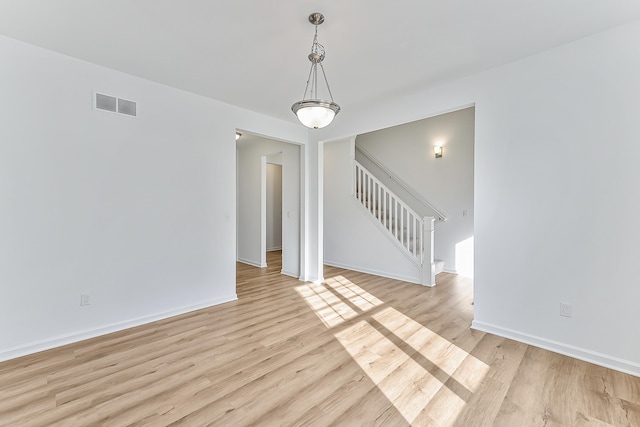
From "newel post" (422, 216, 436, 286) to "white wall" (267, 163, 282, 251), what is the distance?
4.62m

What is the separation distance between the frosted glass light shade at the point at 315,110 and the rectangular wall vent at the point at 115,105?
6.80ft

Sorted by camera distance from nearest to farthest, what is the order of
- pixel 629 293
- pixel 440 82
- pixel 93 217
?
pixel 629 293
pixel 93 217
pixel 440 82

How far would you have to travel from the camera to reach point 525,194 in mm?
2785

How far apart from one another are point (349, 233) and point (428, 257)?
5.44ft

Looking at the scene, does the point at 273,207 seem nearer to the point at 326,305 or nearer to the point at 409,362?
the point at 326,305

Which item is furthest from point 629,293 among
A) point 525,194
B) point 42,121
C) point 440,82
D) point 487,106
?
point 42,121

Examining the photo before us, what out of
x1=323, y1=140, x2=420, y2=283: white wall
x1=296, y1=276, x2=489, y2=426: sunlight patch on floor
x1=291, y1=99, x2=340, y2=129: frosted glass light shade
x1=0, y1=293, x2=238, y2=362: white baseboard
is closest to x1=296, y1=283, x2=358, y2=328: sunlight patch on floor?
x1=296, y1=276, x2=489, y2=426: sunlight patch on floor

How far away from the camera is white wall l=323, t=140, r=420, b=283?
205 inches

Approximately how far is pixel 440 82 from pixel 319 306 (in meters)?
3.03

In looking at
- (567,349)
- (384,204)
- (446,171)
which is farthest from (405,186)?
(567,349)

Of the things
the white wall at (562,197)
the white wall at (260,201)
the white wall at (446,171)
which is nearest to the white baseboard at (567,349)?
the white wall at (562,197)

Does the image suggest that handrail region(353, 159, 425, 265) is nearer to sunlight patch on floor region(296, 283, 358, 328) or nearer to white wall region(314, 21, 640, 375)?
sunlight patch on floor region(296, 283, 358, 328)

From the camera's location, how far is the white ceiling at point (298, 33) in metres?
2.05

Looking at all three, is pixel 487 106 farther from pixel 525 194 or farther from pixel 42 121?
pixel 42 121
